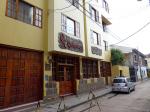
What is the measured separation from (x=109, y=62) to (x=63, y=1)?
14.5 m

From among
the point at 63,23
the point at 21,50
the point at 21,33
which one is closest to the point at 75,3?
the point at 63,23

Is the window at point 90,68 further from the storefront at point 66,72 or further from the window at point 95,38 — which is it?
the window at point 95,38

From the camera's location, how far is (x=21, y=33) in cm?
1095

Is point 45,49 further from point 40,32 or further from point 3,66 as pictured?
point 3,66

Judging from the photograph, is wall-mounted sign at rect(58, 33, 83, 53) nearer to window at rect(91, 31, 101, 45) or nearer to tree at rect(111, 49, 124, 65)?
window at rect(91, 31, 101, 45)

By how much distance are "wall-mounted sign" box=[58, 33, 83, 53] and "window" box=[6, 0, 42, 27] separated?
192cm

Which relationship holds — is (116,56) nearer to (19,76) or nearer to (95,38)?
(95,38)

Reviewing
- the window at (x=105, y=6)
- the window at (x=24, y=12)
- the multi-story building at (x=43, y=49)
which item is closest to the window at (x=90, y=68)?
the multi-story building at (x=43, y=49)

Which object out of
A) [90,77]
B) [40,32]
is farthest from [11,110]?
[90,77]

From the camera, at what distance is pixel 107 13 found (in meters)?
26.7

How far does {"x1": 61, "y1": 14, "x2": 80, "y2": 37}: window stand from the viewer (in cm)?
1441

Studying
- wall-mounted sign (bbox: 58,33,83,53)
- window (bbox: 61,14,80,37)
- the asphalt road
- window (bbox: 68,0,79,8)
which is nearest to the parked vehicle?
the asphalt road

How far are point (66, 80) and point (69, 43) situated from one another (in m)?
3.35

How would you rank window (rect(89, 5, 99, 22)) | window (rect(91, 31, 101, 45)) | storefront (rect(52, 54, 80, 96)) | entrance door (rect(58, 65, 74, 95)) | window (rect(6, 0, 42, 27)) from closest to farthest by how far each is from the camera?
window (rect(6, 0, 42, 27)) → storefront (rect(52, 54, 80, 96)) → entrance door (rect(58, 65, 74, 95)) → window (rect(91, 31, 101, 45)) → window (rect(89, 5, 99, 22))
